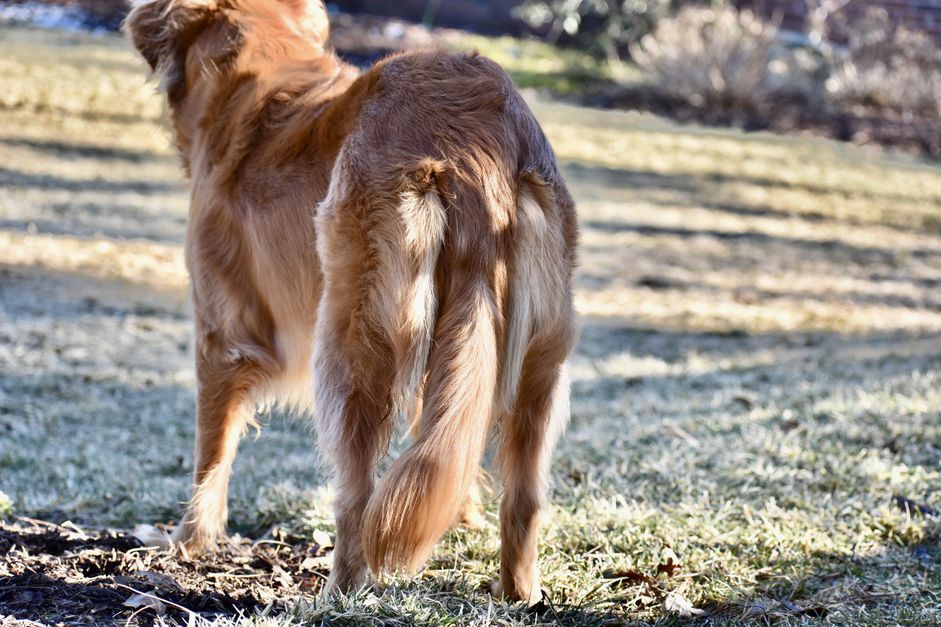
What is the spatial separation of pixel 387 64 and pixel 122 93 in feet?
31.5

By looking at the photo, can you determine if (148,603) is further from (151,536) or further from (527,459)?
(527,459)

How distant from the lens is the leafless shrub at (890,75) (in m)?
14.1

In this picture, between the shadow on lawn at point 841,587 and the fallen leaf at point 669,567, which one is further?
the fallen leaf at point 669,567

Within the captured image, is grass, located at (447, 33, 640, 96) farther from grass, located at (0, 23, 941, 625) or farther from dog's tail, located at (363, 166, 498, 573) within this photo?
dog's tail, located at (363, 166, 498, 573)

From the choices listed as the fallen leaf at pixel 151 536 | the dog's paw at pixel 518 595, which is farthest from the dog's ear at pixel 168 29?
the dog's paw at pixel 518 595

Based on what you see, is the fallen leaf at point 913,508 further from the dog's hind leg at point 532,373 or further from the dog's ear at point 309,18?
the dog's ear at point 309,18

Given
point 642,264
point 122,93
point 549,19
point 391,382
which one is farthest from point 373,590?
point 549,19

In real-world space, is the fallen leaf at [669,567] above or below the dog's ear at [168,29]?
below

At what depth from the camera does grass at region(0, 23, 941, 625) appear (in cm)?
364

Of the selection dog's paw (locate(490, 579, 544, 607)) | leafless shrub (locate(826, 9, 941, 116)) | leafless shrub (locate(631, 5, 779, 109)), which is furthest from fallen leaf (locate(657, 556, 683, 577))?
leafless shrub (locate(826, 9, 941, 116))

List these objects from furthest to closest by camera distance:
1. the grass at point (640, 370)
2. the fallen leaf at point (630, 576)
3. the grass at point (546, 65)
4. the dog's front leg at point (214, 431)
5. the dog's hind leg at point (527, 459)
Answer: the grass at point (546, 65), the dog's front leg at point (214, 431), the grass at point (640, 370), the fallen leaf at point (630, 576), the dog's hind leg at point (527, 459)

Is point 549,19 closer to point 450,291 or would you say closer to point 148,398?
point 148,398

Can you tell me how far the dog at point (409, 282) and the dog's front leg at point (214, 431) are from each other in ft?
0.28

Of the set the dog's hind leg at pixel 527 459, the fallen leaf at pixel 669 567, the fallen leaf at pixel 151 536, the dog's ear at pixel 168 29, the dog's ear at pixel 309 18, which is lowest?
the fallen leaf at pixel 151 536
